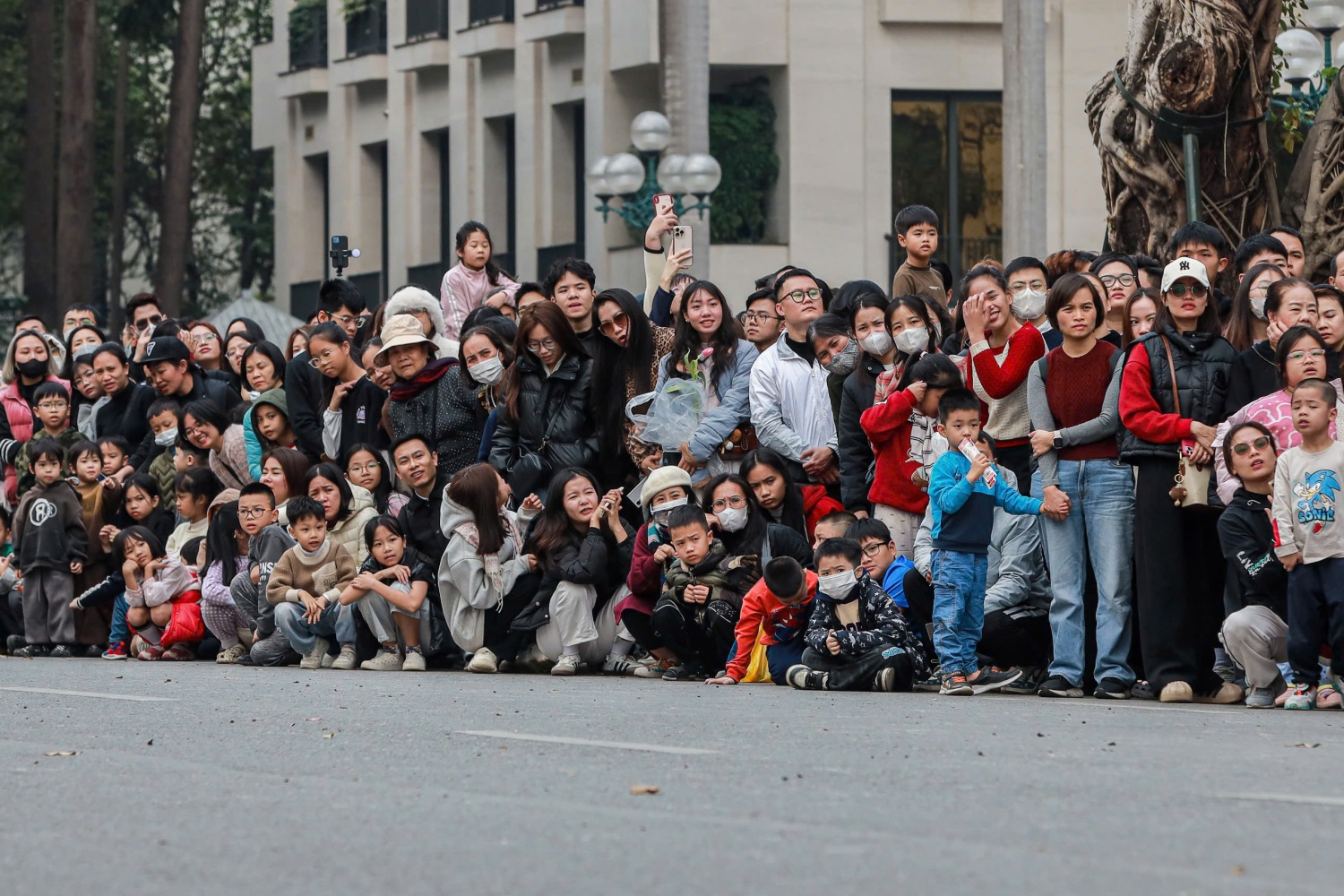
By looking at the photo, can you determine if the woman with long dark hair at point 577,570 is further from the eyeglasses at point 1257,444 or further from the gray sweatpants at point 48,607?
the gray sweatpants at point 48,607

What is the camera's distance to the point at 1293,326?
1174 cm

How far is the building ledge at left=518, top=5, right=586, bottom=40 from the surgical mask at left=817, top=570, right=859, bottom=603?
27.3m

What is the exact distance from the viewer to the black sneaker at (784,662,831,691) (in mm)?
12594

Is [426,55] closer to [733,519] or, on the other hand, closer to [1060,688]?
[733,519]

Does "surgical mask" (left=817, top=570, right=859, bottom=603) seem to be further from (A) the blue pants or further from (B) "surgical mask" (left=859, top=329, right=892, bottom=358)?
(B) "surgical mask" (left=859, top=329, right=892, bottom=358)

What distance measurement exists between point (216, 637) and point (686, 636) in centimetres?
452

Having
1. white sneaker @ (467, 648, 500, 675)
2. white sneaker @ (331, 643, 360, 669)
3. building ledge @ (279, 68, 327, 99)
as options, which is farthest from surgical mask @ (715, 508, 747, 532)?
building ledge @ (279, 68, 327, 99)

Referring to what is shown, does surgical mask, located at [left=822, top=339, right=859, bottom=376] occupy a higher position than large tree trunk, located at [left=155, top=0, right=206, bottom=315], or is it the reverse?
large tree trunk, located at [left=155, top=0, right=206, bottom=315]

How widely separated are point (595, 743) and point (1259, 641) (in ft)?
12.4

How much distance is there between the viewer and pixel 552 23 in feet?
129

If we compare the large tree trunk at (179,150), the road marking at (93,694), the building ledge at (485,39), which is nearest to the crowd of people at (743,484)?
the road marking at (93,694)

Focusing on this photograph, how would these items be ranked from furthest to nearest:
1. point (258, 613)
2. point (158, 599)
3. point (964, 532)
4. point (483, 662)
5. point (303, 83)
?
point (303, 83) < point (158, 599) < point (258, 613) < point (483, 662) < point (964, 532)

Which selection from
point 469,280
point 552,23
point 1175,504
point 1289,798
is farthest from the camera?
point 552,23

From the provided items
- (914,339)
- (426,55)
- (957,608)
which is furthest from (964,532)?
(426,55)
